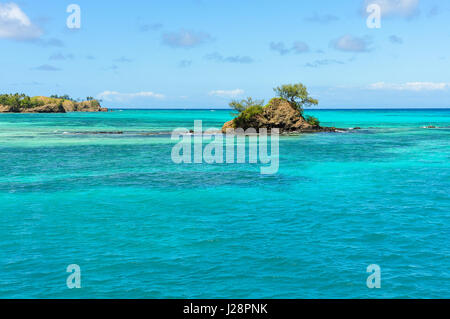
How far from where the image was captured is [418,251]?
78.5 feet

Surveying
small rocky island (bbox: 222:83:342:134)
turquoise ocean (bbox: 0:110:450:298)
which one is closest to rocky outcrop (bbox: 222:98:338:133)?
small rocky island (bbox: 222:83:342:134)

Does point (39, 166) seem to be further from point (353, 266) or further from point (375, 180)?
point (353, 266)

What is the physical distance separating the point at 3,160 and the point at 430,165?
2274 inches

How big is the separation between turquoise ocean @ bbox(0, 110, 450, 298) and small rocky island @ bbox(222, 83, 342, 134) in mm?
59321

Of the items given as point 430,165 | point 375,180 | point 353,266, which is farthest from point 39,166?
point 430,165

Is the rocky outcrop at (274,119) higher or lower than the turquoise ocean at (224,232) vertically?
higher

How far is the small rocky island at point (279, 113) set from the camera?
11081cm

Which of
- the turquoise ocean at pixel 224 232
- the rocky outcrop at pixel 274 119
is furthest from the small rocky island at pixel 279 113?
the turquoise ocean at pixel 224 232

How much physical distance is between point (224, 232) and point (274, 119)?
3426 inches

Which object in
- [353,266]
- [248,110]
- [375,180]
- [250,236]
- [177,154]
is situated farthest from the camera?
[248,110]

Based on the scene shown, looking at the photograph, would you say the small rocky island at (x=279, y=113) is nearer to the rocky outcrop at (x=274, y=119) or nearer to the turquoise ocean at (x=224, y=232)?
the rocky outcrop at (x=274, y=119)

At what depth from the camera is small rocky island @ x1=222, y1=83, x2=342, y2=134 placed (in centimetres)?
11081

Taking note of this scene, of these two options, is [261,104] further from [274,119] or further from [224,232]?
→ [224,232]

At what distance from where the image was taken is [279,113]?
112m
